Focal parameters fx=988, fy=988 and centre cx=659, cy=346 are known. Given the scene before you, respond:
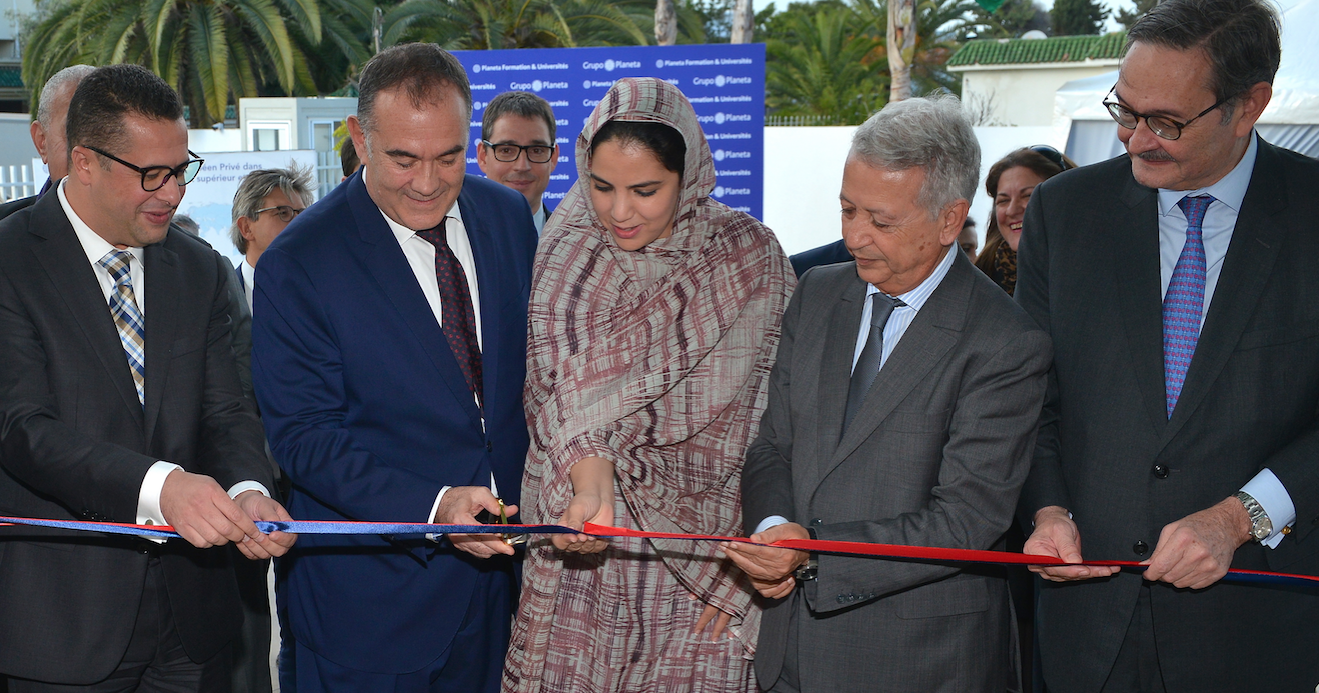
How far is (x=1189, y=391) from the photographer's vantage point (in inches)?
87.4

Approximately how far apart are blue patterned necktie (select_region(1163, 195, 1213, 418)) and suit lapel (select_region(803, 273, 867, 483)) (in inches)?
28.2

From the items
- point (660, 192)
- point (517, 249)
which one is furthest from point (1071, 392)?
point (517, 249)

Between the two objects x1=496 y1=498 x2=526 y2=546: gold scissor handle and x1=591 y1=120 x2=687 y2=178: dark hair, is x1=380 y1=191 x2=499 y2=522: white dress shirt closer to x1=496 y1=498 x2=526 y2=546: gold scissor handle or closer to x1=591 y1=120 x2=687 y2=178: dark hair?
x1=496 y1=498 x2=526 y2=546: gold scissor handle

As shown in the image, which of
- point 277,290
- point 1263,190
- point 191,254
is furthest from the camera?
point 191,254

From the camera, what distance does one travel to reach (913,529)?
214cm

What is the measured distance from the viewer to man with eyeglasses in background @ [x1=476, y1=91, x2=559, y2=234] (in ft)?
14.8

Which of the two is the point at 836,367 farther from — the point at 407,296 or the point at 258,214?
the point at 258,214

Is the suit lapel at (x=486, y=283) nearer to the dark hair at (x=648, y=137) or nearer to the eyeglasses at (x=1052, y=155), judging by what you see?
the dark hair at (x=648, y=137)

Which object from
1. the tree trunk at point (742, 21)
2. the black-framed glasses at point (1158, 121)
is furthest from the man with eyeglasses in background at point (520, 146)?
the tree trunk at point (742, 21)

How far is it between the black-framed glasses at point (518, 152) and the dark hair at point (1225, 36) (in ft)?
9.25

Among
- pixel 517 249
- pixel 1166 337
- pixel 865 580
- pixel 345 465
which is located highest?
pixel 517 249

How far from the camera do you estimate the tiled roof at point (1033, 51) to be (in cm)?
2705

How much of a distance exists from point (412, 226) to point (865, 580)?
1457 millimetres

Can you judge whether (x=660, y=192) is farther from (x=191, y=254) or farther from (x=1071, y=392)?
(x=191, y=254)
